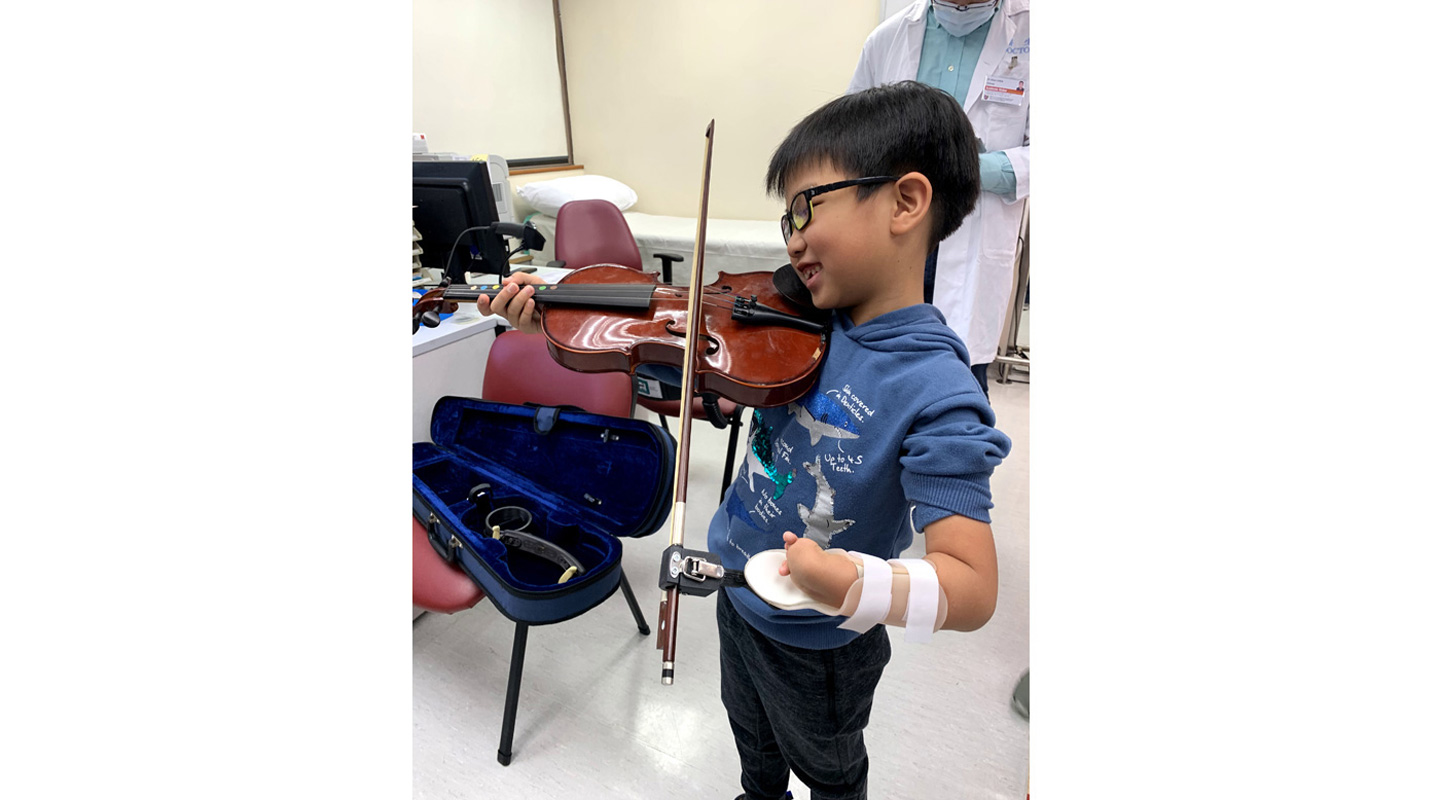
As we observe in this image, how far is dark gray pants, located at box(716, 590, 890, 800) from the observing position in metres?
0.78

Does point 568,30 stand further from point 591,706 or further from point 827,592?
point 827,592

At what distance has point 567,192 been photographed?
379 centimetres

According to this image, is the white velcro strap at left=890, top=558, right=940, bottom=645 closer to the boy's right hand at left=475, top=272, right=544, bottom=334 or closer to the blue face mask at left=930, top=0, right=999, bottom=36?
the boy's right hand at left=475, top=272, right=544, bottom=334

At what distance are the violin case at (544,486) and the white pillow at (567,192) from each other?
2278 mm

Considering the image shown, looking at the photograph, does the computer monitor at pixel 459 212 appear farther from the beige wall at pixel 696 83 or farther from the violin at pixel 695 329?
the beige wall at pixel 696 83

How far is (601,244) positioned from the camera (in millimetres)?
2633

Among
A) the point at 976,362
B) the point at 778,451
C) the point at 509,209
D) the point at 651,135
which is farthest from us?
the point at 651,135

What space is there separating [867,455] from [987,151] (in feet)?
4.22

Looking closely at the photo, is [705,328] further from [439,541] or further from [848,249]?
[439,541]

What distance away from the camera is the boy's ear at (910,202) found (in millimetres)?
668

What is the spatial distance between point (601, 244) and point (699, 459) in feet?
3.33

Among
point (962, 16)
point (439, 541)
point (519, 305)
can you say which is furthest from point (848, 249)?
point (962, 16)
